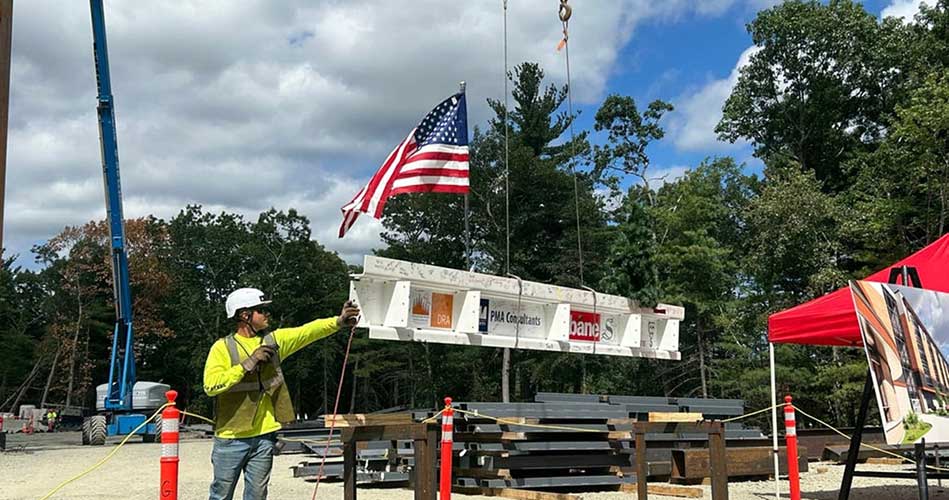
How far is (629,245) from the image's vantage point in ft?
92.7

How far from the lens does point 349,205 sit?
11609 millimetres

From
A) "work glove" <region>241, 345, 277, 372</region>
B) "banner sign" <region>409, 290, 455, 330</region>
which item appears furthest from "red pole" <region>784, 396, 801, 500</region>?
"work glove" <region>241, 345, 277, 372</region>

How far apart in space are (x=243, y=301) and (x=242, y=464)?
47.2 inches

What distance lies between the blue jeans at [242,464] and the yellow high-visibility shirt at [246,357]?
6cm

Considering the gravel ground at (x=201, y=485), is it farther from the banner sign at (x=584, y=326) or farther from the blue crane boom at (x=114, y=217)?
the blue crane boom at (x=114, y=217)

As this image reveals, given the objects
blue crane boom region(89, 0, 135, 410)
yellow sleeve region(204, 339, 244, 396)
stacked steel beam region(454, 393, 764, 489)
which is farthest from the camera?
blue crane boom region(89, 0, 135, 410)

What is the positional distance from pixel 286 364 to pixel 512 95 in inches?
934

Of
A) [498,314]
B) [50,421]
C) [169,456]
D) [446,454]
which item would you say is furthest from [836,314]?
[50,421]

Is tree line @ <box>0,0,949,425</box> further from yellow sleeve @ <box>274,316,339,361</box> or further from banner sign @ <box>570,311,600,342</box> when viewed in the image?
yellow sleeve @ <box>274,316,339,361</box>

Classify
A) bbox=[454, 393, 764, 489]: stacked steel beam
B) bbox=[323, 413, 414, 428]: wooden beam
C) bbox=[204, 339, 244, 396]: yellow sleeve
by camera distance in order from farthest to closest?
bbox=[454, 393, 764, 489]: stacked steel beam, bbox=[323, 413, 414, 428]: wooden beam, bbox=[204, 339, 244, 396]: yellow sleeve

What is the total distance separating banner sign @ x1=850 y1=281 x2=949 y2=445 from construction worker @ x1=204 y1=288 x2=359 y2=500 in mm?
4920

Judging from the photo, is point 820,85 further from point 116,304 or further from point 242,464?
point 242,464

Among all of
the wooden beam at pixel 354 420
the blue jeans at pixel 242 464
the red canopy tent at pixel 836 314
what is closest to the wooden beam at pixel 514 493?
the wooden beam at pixel 354 420

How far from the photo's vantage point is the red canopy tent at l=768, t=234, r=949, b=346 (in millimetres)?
9492
